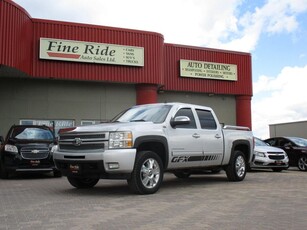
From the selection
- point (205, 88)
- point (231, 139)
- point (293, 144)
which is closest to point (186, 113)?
point (231, 139)

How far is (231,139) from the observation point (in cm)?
1120

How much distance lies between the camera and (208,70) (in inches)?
915

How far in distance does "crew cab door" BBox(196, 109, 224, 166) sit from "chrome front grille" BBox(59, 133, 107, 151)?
281 cm

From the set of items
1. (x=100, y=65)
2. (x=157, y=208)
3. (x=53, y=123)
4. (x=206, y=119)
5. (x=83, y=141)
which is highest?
(x=100, y=65)

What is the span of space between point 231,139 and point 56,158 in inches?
188

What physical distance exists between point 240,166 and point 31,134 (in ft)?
21.9

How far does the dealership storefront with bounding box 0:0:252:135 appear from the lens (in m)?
18.2

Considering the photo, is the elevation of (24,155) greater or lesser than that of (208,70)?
lesser

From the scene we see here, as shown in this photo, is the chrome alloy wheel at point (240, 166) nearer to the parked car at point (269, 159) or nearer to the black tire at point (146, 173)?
the black tire at point (146, 173)

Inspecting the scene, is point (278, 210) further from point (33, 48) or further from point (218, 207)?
point (33, 48)

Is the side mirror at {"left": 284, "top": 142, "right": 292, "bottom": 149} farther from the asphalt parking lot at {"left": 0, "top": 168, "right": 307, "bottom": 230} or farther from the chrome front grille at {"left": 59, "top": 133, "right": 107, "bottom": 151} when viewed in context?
the chrome front grille at {"left": 59, "top": 133, "right": 107, "bottom": 151}

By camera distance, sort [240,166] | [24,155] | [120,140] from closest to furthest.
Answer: [120,140], [240,166], [24,155]

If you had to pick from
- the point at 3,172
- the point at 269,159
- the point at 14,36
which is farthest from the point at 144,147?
the point at 14,36

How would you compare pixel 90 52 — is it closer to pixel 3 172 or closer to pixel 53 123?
pixel 53 123
